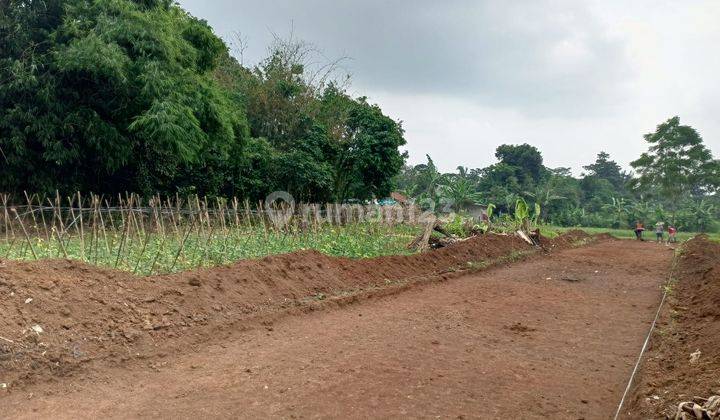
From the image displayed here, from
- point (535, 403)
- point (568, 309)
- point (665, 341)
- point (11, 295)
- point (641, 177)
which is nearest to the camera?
point (535, 403)

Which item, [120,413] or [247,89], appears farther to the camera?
[247,89]

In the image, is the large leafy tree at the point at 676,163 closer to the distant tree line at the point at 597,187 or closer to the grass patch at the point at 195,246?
the distant tree line at the point at 597,187

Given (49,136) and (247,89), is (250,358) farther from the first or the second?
(247,89)

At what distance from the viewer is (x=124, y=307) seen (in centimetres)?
645

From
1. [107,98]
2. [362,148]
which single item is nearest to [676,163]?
[362,148]

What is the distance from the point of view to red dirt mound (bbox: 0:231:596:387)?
5.36m

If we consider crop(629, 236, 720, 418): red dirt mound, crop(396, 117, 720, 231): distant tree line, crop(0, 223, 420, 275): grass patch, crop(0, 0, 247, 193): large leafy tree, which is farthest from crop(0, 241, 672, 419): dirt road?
crop(396, 117, 720, 231): distant tree line

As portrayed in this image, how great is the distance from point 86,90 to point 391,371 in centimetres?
1391

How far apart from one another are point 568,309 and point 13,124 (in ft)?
46.8

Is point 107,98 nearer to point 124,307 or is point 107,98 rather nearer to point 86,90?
point 86,90

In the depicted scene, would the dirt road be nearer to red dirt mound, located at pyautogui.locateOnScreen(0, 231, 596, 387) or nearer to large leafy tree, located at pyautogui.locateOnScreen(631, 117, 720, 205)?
red dirt mound, located at pyautogui.locateOnScreen(0, 231, 596, 387)

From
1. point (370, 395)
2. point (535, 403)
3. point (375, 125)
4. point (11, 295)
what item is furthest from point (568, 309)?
point (375, 125)

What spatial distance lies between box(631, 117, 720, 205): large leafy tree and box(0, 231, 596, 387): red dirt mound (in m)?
39.5

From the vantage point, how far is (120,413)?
4355 mm
